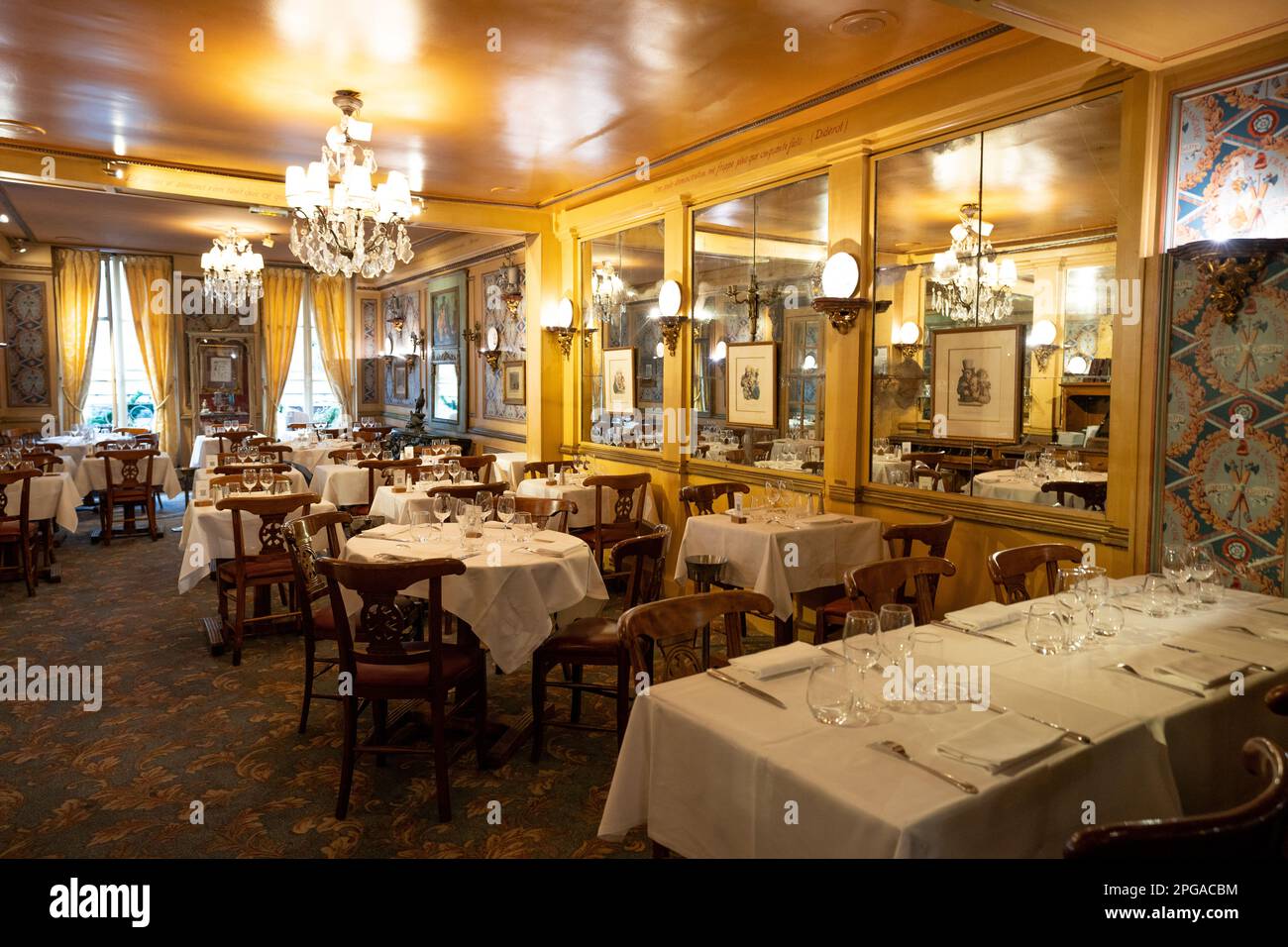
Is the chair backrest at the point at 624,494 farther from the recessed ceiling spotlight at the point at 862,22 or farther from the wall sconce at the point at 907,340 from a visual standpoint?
the recessed ceiling spotlight at the point at 862,22

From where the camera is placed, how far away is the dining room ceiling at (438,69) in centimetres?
428

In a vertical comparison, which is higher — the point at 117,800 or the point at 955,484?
the point at 955,484

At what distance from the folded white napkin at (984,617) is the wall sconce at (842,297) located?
270 centimetres

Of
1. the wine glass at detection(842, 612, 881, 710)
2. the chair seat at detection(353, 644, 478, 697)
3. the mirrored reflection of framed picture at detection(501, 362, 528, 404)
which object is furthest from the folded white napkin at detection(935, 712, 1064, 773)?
the mirrored reflection of framed picture at detection(501, 362, 528, 404)

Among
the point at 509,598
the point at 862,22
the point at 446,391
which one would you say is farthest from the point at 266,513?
the point at 446,391

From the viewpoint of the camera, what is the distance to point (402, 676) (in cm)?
347

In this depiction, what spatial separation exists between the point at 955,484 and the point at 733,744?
344 centimetres

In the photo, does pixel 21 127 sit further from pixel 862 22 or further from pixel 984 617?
pixel 984 617

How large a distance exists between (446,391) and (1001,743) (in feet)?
36.9

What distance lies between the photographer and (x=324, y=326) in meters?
14.3

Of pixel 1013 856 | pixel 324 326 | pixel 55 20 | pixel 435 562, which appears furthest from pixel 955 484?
pixel 324 326

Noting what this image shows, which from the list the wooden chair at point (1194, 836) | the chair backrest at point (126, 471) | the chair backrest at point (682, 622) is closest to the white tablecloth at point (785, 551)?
the chair backrest at point (682, 622)

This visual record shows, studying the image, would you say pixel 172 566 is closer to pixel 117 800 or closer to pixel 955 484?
pixel 117 800

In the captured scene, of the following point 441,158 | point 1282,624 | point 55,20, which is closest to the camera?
point 1282,624
